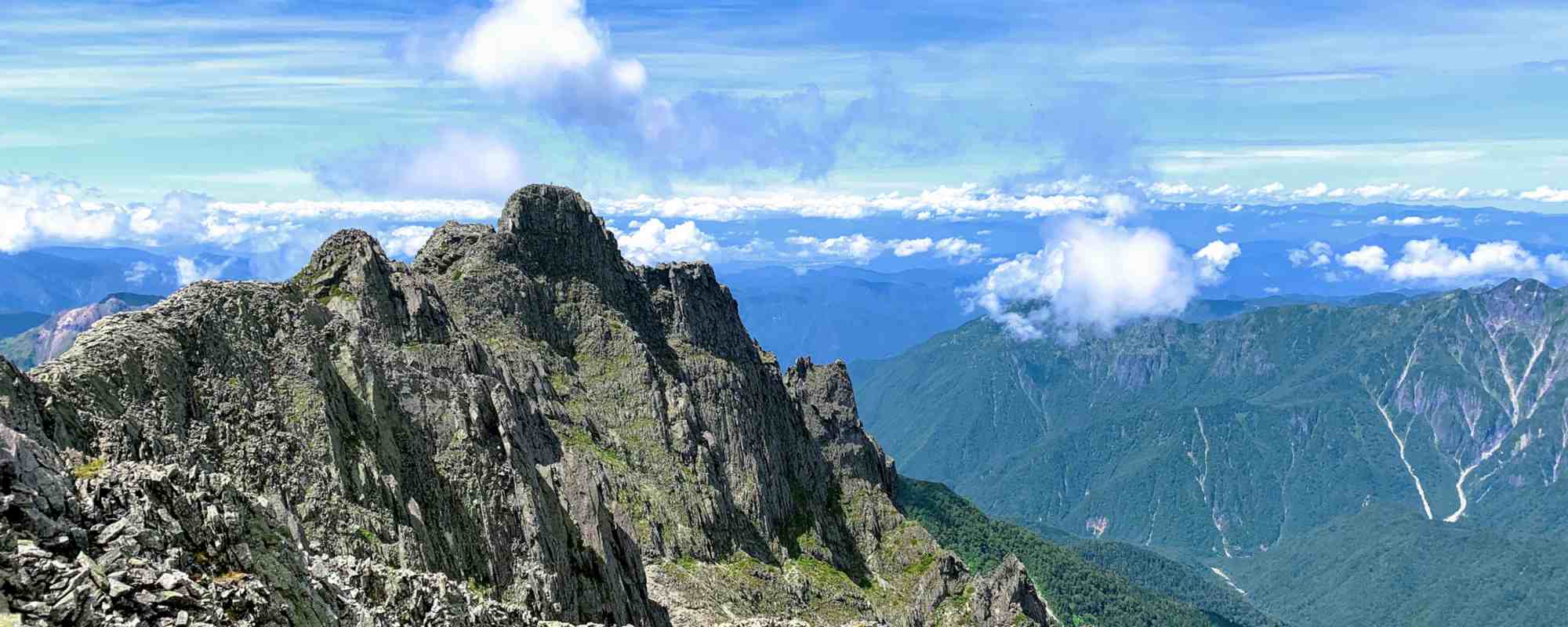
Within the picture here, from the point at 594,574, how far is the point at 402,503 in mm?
24302

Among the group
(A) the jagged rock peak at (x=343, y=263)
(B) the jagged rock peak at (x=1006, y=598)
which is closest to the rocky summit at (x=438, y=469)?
(A) the jagged rock peak at (x=343, y=263)

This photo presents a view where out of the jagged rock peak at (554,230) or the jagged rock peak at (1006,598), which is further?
the jagged rock peak at (554,230)

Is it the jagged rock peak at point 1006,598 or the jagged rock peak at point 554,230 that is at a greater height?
the jagged rock peak at point 554,230

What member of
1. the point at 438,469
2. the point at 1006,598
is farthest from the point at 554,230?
Answer: the point at 438,469

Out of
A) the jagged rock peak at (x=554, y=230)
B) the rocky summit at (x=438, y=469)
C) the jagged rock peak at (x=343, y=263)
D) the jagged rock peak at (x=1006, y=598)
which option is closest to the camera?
the rocky summit at (x=438, y=469)

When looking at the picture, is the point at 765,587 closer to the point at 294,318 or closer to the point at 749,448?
the point at 749,448

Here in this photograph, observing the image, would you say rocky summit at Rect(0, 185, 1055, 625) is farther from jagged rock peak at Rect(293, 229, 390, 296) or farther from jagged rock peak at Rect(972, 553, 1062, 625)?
jagged rock peak at Rect(972, 553, 1062, 625)

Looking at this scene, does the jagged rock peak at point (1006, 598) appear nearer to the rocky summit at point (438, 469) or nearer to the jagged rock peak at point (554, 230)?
the rocky summit at point (438, 469)

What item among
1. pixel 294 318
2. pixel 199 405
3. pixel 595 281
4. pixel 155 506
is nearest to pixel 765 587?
pixel 595 281

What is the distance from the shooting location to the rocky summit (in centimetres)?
3453

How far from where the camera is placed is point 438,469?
84.4 m

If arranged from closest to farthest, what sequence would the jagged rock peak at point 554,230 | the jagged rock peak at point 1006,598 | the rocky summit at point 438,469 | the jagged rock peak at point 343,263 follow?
the rocky summit at point 438,469 → the jagged rock peak at point 343,263 → the jagged rock peak at point 1006,598 → the jagged rock peak at point 554,230

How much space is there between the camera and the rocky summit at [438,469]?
113 ft

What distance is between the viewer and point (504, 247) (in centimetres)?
17512
